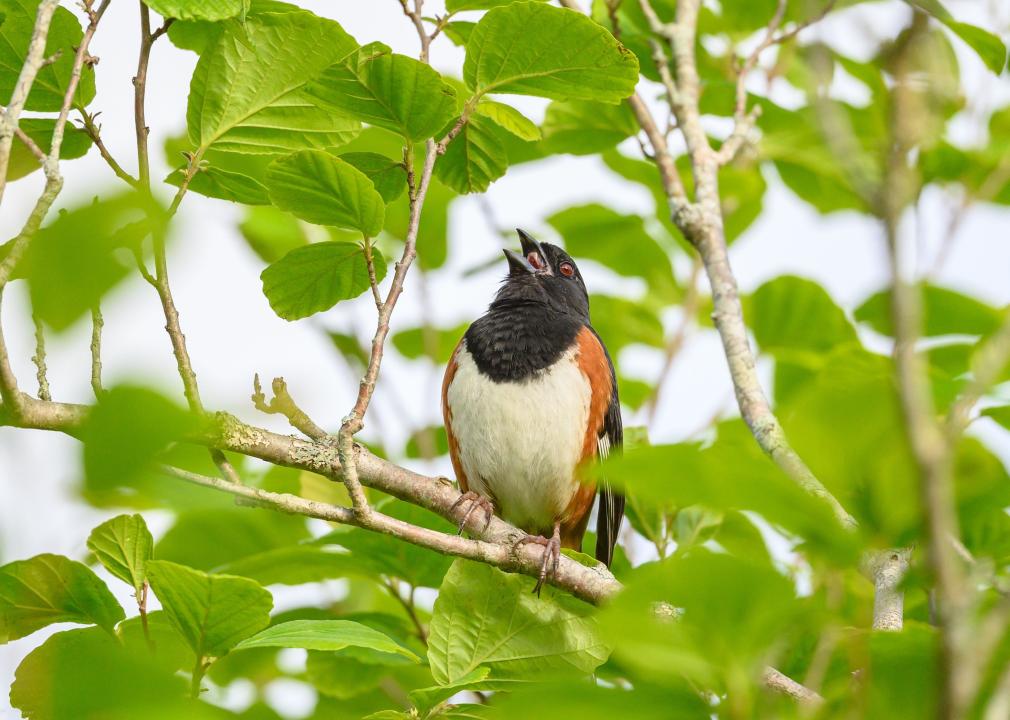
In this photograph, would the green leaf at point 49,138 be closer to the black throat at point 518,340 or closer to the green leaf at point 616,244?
the black throat at point 518,340

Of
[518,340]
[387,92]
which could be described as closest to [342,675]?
[518,340]

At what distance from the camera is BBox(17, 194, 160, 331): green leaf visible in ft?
2.68

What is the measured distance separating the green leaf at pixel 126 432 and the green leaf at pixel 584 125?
3.23m

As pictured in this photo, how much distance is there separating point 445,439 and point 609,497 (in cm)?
73

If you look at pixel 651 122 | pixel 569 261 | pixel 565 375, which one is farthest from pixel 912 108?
pixel 569 261

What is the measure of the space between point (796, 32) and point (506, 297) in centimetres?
157

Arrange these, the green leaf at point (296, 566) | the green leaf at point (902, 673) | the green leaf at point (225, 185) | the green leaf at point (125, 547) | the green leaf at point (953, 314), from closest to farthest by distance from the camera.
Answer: the green leaf at point (902, 673) → the green leaf at point (125, 547) → the green leaf at point (225, 185) → the green leaf at point (296, 566) → the green leaf at point (953, 314)

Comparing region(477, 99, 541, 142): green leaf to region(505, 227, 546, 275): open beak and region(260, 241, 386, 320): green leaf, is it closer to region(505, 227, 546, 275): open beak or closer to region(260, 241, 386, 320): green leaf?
region(260, 241, 386, 320): green leaf

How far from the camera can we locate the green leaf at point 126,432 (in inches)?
34.4

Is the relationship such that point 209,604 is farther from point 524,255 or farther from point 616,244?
point 524,255

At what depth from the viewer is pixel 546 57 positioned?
97.4 inches

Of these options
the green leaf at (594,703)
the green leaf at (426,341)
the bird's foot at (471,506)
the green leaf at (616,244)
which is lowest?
the bird's foot at (471,506)

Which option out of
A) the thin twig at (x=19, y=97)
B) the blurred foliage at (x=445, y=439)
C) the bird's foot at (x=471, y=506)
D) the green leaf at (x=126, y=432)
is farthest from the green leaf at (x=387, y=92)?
the green leaf at (x=126, y=432)

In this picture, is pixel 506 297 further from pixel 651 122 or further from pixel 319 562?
pixel 319 562
